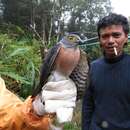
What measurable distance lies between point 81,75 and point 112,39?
143 cm

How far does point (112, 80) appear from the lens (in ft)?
8.54

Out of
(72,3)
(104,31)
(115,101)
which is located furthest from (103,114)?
(72,3)

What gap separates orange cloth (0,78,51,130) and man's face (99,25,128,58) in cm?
135

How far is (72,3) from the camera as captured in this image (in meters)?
16.0

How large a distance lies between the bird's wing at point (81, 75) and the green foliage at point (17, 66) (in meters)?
3.09

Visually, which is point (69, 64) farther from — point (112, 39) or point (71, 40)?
point (112, 39)

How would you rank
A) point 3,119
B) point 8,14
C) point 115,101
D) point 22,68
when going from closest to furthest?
point 3,119 → point 115,101 → point 22,68 → point 8,14

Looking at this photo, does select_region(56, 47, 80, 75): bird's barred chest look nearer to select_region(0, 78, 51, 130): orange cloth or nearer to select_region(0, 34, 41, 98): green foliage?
select_region(0, 78, 51, 130): orange cloth

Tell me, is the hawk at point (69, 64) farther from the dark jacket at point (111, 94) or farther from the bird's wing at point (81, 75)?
the dark jacket at point (111, 94)

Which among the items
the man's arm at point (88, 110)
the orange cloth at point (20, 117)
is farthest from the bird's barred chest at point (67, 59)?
the man's arm at point (88, 110)

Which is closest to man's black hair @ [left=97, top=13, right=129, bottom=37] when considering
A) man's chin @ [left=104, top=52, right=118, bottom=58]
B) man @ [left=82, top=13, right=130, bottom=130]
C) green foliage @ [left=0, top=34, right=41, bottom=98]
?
man @ [left=82, top=13, right=130, bottom=130]

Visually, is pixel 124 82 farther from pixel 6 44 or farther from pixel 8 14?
pixel 8 14

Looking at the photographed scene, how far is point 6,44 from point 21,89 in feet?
3.15

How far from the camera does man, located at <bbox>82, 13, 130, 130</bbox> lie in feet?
8.29
